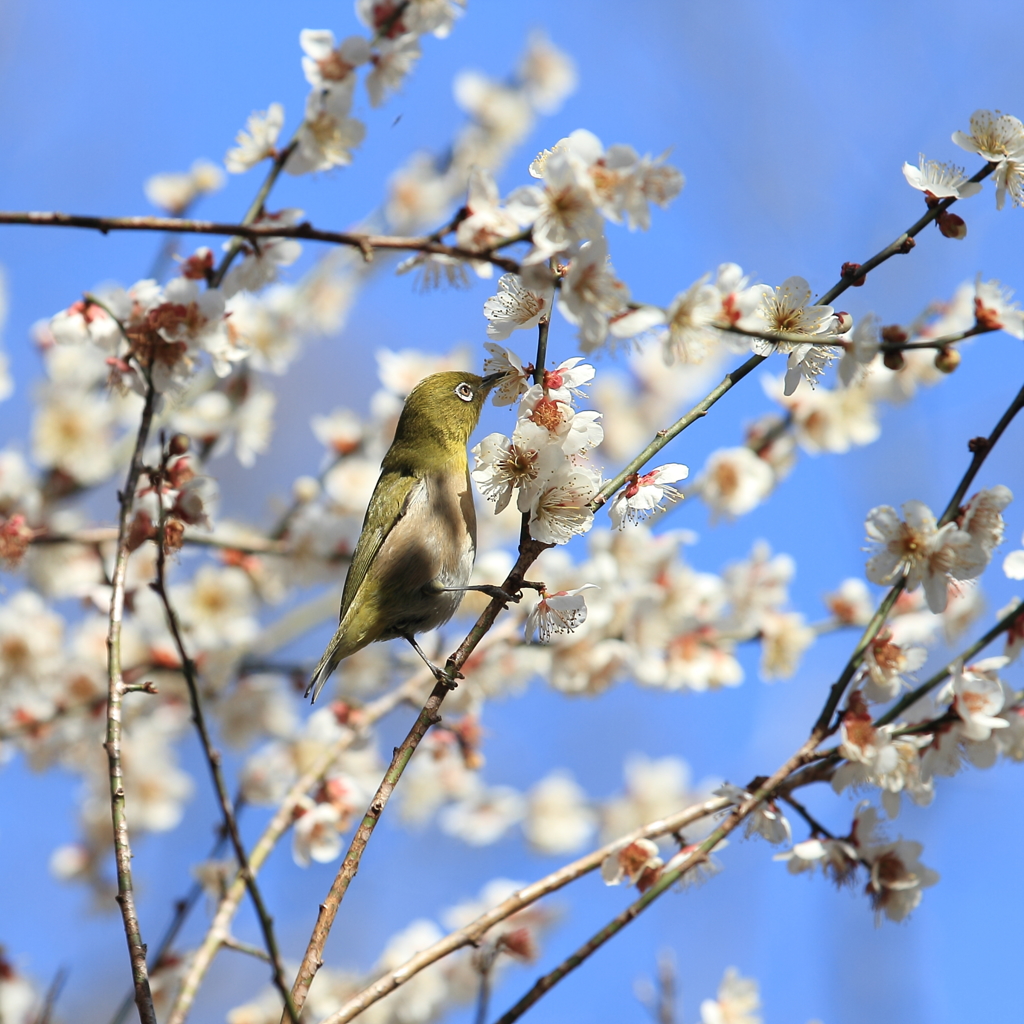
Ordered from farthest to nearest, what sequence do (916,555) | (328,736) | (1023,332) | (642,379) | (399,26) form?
(642,379) < (328,736) < (399,26) < (916,555) < (1023,332)

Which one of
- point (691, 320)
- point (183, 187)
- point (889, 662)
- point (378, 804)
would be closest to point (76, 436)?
point (183, 187)

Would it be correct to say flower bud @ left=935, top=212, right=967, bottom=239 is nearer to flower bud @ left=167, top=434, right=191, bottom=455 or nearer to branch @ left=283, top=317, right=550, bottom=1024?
branch @ left=283, top=317, right=550, bottom=1024

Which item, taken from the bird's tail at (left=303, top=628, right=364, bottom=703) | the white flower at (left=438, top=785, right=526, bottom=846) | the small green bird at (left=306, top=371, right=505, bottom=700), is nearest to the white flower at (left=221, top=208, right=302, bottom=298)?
the small green bird at (left=306, top=371, right=505, bottom=700)

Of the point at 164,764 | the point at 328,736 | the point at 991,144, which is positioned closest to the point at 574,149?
the point at 991,144

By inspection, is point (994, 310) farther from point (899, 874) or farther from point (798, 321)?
point (899, 874)

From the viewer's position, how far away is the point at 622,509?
1.91m

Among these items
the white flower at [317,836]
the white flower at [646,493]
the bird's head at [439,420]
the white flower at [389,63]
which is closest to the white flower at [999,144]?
the white flower at [646,493]

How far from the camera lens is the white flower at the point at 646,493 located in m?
1.88

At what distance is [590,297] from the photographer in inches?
62.4

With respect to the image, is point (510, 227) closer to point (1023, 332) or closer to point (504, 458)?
point (504, 458)

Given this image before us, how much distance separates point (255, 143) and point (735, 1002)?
6.96 feet

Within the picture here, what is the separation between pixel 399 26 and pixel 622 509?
119 cm

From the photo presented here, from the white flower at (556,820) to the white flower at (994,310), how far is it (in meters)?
4.20

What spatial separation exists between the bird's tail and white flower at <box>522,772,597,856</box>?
294cm
